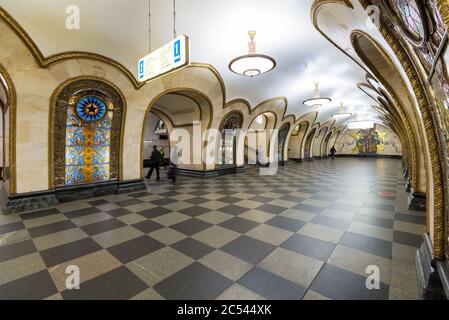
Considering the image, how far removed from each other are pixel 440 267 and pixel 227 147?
826 centimetres

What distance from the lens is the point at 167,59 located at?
3293 mm

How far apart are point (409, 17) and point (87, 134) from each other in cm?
630

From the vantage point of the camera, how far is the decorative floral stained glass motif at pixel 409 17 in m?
1.24

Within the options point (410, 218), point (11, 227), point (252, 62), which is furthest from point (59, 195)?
point (410, 218)

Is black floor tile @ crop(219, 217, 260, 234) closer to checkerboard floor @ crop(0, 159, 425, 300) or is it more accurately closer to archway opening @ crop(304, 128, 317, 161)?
checkerboard floor @ crop(0, 159, 425, 300)

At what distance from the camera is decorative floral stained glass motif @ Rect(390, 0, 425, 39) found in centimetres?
124

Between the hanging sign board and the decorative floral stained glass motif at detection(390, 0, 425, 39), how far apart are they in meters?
2.44

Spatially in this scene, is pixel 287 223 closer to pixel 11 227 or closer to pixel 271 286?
pixel 271 286

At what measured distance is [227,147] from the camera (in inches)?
380

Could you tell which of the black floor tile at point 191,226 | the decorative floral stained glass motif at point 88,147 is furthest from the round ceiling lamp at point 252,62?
the decorative floral stained glass motif at point 88,147

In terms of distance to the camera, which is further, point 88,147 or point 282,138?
point 282,138
